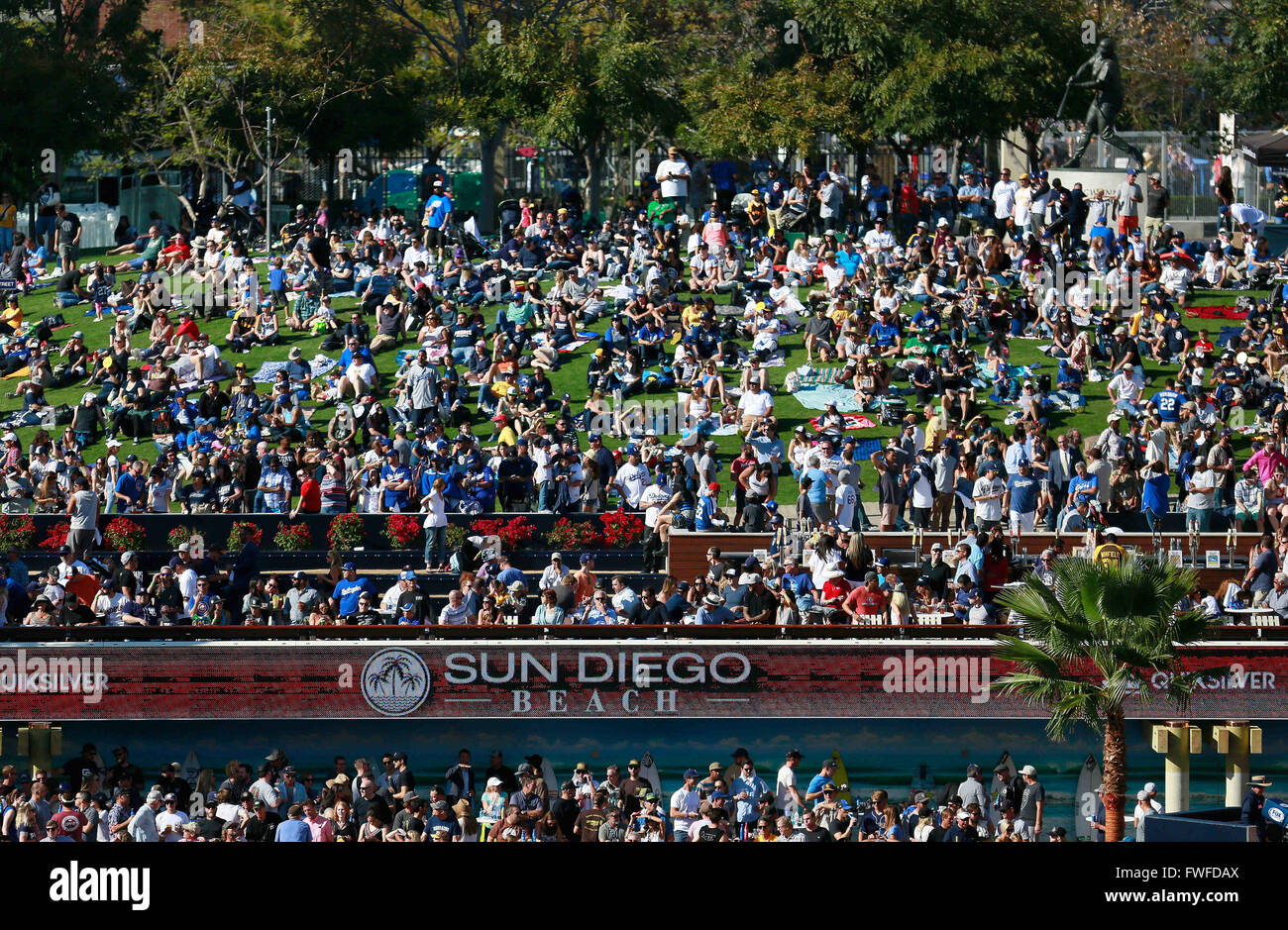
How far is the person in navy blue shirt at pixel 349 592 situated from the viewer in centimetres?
2434

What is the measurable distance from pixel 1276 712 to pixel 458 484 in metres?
11.3

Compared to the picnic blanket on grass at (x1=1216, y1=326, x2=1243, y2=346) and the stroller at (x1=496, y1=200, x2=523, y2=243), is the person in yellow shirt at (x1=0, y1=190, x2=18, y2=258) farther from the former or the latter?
the picnic blanket on grass at (x1=1216, y1=326, x2=1243, y2=346)

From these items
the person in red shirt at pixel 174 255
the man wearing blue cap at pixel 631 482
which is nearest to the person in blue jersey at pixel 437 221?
the person in red shirt at pixel 174 255

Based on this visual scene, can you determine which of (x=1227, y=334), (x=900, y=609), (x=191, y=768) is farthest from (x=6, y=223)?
(x=900, y=609)

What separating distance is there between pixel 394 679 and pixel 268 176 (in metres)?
23.0

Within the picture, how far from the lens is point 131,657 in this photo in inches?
905

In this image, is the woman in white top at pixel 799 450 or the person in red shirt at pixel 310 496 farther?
the woman in white top at pixel 799 450

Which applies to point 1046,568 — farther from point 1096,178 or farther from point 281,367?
point 1096,178

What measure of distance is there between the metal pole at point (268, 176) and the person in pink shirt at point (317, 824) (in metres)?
23.8

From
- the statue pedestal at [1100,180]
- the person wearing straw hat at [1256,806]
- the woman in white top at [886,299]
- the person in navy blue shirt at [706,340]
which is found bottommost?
the person wearing straw hat at [1256,806]

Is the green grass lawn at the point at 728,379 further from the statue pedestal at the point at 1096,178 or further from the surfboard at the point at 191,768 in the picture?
the surfboard at the point at 191,768

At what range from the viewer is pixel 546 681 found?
2319 cm

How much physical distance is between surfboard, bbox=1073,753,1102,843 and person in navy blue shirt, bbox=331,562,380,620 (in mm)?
8899
